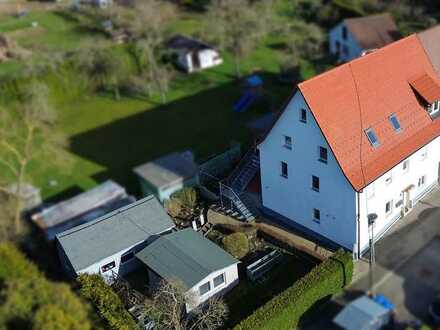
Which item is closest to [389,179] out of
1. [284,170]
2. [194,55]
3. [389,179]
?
[389,179]

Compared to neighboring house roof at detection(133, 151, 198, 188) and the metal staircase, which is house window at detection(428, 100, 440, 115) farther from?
neighboring house roof at detection(133, 151, 198, 188)

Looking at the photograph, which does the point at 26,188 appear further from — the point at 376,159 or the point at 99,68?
the point at 376,159

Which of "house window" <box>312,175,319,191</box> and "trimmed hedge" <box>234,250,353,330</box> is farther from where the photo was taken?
"house window" <box>312,175,319,191</box>

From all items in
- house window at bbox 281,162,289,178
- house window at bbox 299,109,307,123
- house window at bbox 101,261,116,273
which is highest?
house window at bbox 299,109,307,123

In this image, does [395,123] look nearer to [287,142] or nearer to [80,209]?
[287,142]

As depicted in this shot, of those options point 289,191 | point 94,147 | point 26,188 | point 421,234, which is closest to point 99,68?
point 94,147

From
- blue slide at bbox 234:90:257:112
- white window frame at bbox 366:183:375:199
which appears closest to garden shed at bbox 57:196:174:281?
white window frame at bbox 366:183:375:199
